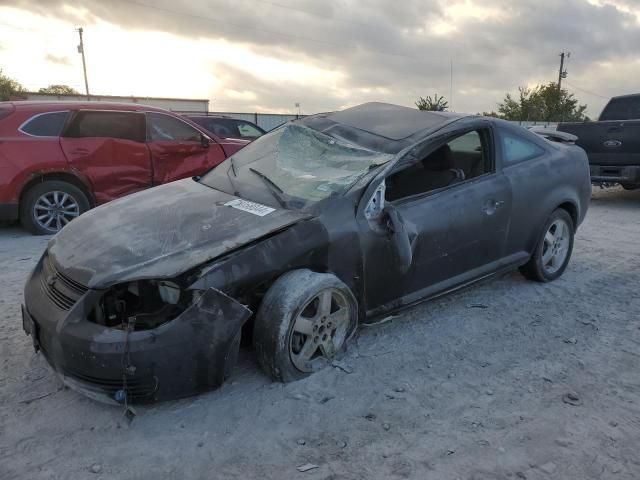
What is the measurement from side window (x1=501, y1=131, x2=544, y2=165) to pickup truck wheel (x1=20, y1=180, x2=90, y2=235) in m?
5.11

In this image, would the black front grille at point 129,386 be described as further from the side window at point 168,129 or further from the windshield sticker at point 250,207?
the side window at point 168,129

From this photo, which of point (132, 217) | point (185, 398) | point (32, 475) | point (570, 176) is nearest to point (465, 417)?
point (185, 398)

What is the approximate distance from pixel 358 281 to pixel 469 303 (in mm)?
1462

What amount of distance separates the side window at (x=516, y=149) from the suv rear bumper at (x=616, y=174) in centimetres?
493

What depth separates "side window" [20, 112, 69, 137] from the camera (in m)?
6.41

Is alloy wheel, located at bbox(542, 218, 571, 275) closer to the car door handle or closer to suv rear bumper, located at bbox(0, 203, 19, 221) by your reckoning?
the car door handle

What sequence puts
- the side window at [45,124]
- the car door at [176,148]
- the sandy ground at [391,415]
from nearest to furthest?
the sandy ground at [391,415], the side window at [45,124], the car door at [176,148]

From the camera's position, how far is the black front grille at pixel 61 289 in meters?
2.79

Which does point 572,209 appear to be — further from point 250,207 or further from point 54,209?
point 54,209

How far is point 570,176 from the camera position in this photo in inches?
186

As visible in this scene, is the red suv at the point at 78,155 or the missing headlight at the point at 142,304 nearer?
the missing headlight at the point at 142,304

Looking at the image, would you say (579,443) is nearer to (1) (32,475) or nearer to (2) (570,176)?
(1) (32,475)

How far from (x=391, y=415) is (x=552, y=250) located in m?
2.80

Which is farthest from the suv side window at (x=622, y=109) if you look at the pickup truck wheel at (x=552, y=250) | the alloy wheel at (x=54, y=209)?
the alloy wheel at (x=54, y=209)
